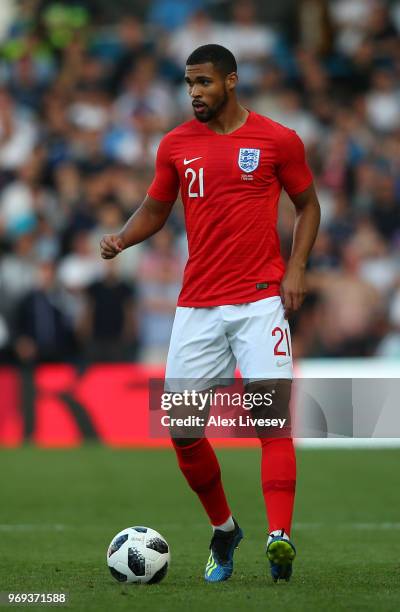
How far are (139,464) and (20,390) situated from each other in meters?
2.16

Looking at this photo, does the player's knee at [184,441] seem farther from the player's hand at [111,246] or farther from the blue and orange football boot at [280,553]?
the player's hand at [111,246]

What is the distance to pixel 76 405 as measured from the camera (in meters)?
15.2

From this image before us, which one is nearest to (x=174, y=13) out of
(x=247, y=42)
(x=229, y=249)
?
(x=247, y=42)

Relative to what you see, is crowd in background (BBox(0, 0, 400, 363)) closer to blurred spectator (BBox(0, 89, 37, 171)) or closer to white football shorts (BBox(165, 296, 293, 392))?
blurred spectator (BBox(0, 89, 37, 171))

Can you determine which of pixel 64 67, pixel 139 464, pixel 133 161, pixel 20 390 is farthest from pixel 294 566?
pixel 64 67

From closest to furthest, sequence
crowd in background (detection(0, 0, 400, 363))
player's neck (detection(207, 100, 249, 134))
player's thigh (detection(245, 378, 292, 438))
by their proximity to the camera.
Result: player's thigh (detection(245, 378, 292, 438)) < player's neck (detection(207, 100, 249, 134)) < crowd in background (detection(0, 0, 400, 363))

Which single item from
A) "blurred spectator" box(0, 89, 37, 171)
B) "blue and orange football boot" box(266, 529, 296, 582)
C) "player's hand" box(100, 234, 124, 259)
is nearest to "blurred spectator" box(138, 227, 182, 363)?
"blurred spectator" box(0, 89, 37, 171)

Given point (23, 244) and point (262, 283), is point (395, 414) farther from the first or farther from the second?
point (23, 244)

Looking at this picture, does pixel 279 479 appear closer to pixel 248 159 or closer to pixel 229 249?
pixel 229 249

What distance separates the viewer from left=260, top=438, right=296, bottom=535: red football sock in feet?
21.1

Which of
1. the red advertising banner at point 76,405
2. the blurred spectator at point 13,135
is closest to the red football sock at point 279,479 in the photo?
the red advertising banner at point 76,405

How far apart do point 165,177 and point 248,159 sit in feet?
1.63

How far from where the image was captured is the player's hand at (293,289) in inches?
264

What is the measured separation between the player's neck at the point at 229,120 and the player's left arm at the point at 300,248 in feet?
1.47
